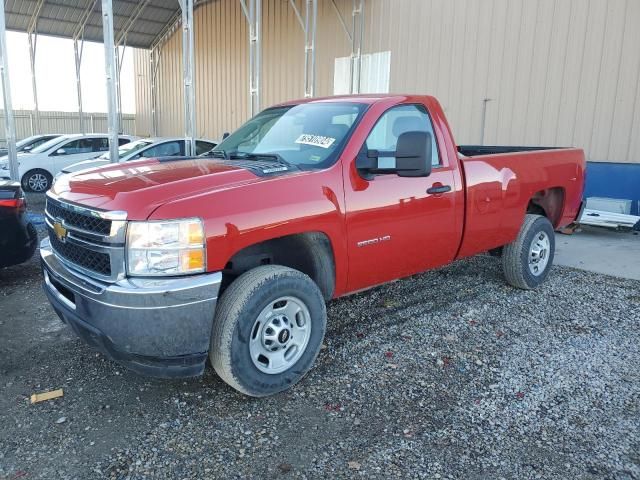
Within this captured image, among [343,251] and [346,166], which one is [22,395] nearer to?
[343,251]

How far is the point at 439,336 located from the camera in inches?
173

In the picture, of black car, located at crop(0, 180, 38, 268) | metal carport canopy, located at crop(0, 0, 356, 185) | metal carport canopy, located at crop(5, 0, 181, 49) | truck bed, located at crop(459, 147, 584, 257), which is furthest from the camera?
metal carport canopy, located at crop(5, 0, 181, 49)

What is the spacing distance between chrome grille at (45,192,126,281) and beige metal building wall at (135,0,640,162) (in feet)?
31.0

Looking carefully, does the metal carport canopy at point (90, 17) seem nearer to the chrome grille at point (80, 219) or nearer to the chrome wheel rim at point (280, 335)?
the chrome grille at point (80, 219)

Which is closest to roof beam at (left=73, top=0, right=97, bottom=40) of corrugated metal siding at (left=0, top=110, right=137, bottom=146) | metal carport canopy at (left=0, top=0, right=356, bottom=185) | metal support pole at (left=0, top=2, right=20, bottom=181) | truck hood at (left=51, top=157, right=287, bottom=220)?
metal carport canopy at (left=0, top=0, right=356, bottom=185)

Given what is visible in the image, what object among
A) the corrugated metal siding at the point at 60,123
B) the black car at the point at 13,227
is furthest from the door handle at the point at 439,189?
the corrugated metal siding at the point at 60,123

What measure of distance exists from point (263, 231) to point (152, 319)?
811 mm

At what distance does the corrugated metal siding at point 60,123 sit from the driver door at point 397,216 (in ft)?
76.7

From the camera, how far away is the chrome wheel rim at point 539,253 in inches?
221

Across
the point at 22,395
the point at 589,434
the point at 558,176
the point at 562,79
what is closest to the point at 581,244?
the point at 558,176

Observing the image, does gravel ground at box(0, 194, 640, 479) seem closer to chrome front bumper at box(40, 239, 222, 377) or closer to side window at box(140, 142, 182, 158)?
chrome front bumper at box(40, 239, 222, 377)

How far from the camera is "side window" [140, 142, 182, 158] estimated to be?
1227cm

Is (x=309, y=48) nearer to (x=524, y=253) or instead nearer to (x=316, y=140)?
(x=524, y=253)

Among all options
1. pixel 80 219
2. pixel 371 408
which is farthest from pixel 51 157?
pixel 371 408
